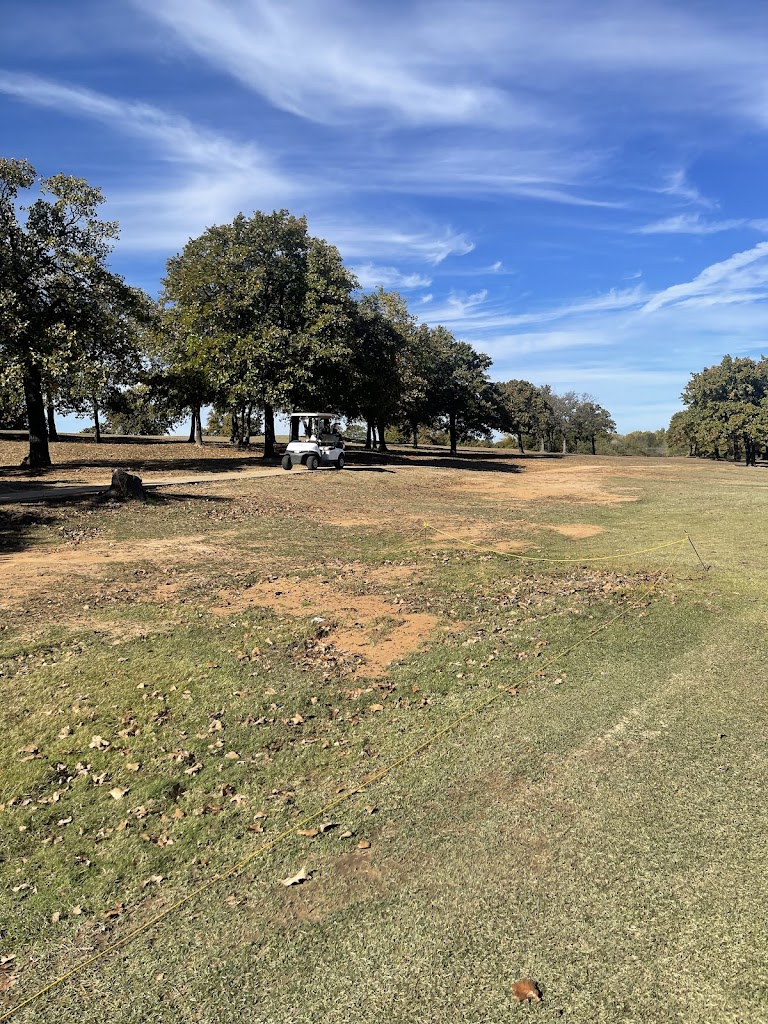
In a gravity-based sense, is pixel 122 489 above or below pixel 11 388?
below

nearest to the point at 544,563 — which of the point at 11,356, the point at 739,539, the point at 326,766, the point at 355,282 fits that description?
the point at 739,539

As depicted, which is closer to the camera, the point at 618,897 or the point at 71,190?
the point at 618,897

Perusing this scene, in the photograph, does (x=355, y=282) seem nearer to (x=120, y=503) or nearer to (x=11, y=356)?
(x=11, y=356)

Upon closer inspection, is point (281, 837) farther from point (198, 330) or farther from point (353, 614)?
point (198, 330)

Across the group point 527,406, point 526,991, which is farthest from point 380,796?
point 527,406

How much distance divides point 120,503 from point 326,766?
15.5 meters

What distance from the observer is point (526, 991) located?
11.2ft

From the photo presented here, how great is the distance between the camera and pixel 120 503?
19141 mm

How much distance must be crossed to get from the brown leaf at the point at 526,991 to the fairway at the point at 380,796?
41 millimetres

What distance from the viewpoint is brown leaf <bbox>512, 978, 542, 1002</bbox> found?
339cm

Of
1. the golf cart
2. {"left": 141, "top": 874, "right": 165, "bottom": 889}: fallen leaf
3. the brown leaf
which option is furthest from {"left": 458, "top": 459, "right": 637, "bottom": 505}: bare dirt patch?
the brown leaf

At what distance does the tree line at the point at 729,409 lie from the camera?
61.5 metres

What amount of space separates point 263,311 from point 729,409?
2078 inches

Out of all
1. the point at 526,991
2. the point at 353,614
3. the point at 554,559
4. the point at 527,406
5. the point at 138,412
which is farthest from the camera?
the point at 527,406
